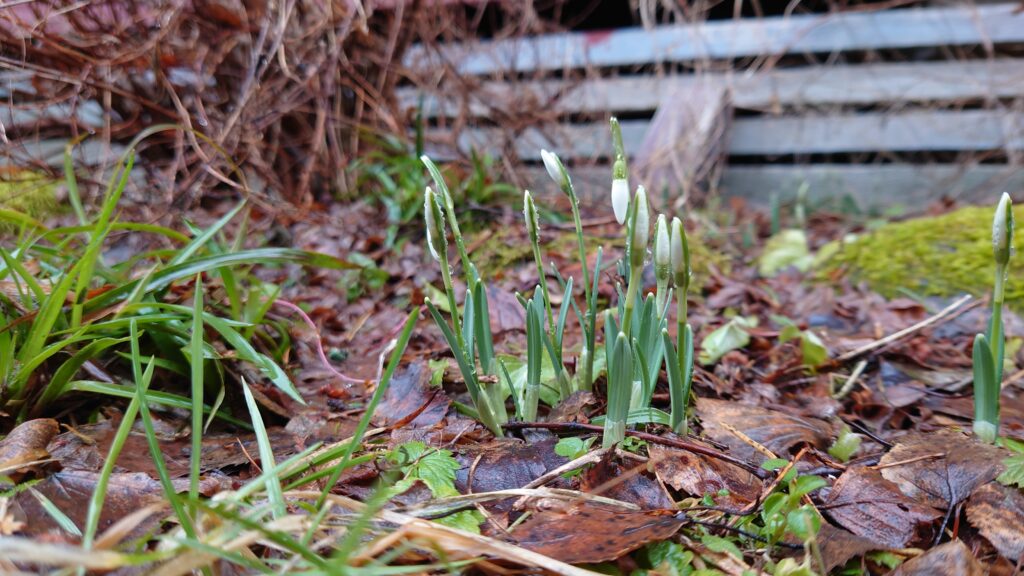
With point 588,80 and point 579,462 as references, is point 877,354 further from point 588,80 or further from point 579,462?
point 588,80

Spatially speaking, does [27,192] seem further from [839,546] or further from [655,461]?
[839,546]

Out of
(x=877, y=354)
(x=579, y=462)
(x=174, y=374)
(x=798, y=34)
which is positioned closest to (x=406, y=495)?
(x=579, y=462)

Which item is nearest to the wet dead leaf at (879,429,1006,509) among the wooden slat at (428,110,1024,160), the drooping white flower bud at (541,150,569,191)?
the drooping white flower bud at (541,150,569,191)

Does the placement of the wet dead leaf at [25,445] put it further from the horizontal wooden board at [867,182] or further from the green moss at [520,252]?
the horizontal wooden board at [867,182]

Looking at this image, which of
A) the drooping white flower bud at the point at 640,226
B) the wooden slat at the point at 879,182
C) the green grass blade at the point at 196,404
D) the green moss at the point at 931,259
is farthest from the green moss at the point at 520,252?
the wooden slat at the point at 879,182

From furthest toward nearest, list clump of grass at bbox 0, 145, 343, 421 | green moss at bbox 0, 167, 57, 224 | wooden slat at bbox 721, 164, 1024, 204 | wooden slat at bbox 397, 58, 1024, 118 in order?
wooden slat at bbox 721, 164, 1024, 204 < wooden slat at bbox 397, 58, 1024, 118 < green moss at bbox 0, 167, 57, 224 < clump of grass at bbox 0, 145, 343, 421

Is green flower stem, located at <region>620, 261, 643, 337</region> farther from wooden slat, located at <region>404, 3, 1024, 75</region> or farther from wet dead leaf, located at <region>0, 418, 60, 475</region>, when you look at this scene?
wooden slat, located at <region>404, 3, 1024, 75</region>

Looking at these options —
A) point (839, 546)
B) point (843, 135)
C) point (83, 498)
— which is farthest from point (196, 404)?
point (843, 135)
